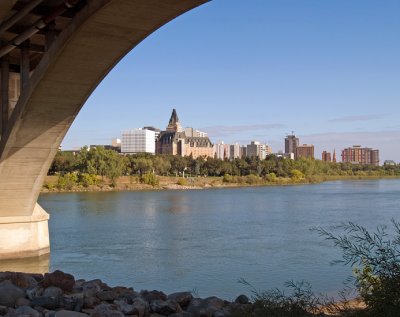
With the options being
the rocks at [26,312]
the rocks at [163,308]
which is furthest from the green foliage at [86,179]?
the rocks at [26,312]

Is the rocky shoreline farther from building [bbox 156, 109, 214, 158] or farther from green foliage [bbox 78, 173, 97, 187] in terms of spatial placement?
building [bbox 156, 109, 214, 158]

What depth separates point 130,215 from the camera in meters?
29.4

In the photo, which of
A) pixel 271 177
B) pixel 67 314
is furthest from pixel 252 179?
pixel 67 314

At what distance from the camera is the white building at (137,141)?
577 ft

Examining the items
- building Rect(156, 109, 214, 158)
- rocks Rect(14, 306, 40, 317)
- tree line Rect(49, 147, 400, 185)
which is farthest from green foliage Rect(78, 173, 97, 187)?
building Rect(156, 109, 214, 158)

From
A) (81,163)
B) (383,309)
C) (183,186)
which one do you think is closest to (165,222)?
(383,309)

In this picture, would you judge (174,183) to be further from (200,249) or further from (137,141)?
(137,141)

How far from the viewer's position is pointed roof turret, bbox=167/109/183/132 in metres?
157

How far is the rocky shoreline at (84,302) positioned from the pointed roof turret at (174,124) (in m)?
147

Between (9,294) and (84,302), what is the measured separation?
84 cm

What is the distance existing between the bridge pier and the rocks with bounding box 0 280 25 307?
8354 millimetres

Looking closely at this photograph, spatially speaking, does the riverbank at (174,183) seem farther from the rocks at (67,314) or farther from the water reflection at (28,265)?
the rocks at (67,314)

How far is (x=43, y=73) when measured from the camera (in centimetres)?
1102

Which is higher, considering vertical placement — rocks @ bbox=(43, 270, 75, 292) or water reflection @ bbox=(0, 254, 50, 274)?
rocks @ bbox=(43, 270, 75, 292)
